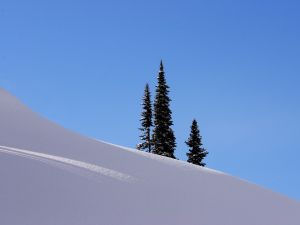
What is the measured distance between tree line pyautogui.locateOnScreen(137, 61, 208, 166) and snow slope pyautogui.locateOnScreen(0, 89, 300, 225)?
28.9 meters

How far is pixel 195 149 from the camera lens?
1604 inches

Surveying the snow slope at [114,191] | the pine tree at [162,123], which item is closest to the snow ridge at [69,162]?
the snow slope at [114,191]

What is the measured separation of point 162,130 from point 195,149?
3739 millimetres

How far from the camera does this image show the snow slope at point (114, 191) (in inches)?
284

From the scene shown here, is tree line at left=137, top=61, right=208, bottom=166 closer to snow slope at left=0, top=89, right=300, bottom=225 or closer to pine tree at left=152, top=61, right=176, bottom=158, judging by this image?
pine tree at left=152, top=61, right=176, bottom=158

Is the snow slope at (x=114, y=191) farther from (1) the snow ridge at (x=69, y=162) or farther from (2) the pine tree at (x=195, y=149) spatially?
(2) the pine tree at (x=195, y=149)

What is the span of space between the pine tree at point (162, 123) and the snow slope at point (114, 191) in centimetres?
2902

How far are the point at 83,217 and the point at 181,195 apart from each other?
240cm

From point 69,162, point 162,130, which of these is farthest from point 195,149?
point 69,162

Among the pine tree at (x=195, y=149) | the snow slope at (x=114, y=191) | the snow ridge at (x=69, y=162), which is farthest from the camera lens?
the pine tree at (x=195, y=149)

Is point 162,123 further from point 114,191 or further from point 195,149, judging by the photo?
point 114,191

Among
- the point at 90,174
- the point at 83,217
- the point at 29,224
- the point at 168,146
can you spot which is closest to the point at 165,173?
the point at 90,174

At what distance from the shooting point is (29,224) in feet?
21.3

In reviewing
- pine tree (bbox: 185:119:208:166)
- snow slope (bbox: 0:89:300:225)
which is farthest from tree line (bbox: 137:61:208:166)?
snow slope (bbox: 0:89:300:225)
